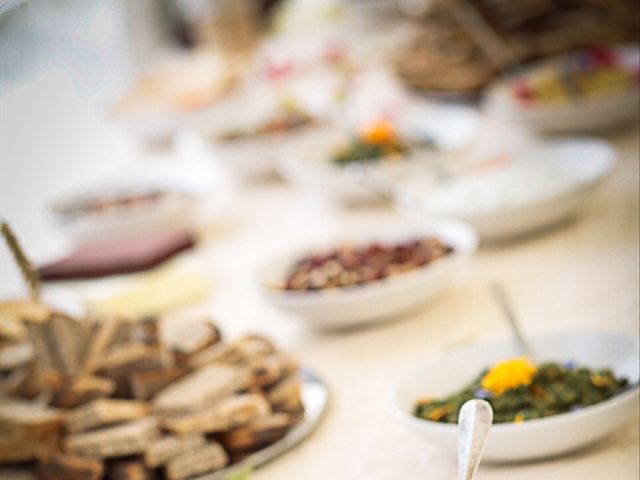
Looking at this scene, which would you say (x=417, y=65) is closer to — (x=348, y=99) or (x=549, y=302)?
(x=348, y=99)

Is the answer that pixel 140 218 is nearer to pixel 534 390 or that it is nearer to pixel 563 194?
pixel 563 194

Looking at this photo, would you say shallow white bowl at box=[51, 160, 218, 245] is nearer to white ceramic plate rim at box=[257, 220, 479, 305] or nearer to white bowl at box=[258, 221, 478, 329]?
white ceramic plate rim at box=[257, 220, 479, 305]

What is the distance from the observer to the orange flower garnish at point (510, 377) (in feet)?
3.34

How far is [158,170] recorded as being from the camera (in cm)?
282

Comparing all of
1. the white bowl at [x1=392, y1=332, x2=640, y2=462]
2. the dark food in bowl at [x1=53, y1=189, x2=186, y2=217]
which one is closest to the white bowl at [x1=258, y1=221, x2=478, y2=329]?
the white bowl at [x1=392, y1=332, x2=640, y2=462]

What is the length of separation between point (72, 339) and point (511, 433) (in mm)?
608

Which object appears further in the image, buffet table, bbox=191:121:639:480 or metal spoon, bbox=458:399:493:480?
buffet table, bbox=191:121:639:480

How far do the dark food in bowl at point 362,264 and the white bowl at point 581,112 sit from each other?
62cm

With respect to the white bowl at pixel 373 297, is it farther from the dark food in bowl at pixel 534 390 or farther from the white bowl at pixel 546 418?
the dark food in bowl at pixel 534 390

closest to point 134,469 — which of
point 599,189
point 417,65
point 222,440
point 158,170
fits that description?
point 222,440

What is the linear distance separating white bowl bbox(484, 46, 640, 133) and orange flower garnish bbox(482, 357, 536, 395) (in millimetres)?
1157

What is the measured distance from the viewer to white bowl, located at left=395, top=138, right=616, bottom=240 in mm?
1667

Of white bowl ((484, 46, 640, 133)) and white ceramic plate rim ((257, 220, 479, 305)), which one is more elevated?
white ceramic plate rim ((257, 220, 479, 305))

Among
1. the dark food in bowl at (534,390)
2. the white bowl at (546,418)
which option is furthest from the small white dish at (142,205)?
the dark food in bowl at (534,390)
